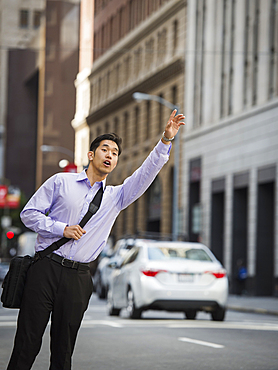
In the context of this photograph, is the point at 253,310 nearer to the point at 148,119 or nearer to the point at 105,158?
the point at 105,158

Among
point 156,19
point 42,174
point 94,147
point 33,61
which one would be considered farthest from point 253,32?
point 33,61

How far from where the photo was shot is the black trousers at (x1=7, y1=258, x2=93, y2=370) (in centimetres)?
558

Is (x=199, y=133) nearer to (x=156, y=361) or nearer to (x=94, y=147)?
(x=156, y=361)

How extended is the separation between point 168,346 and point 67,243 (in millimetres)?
5900

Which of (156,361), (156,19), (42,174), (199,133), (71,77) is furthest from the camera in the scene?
(42,174)

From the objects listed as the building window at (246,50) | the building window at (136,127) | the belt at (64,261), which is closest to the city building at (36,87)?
the building window at (136,127)

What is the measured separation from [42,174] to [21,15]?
38629 mm

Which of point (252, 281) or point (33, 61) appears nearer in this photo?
point (252, 281)

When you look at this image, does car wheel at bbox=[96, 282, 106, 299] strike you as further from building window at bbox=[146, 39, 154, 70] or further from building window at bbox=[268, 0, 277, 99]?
building window at bbox=[146, 39, 154, 70]

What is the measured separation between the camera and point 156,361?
9.61m

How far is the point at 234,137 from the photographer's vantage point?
3766 cm

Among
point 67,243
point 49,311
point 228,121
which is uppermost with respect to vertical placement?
point 228,121

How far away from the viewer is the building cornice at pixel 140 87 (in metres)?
47.0

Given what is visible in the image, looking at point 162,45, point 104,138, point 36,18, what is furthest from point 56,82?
point 104,138
